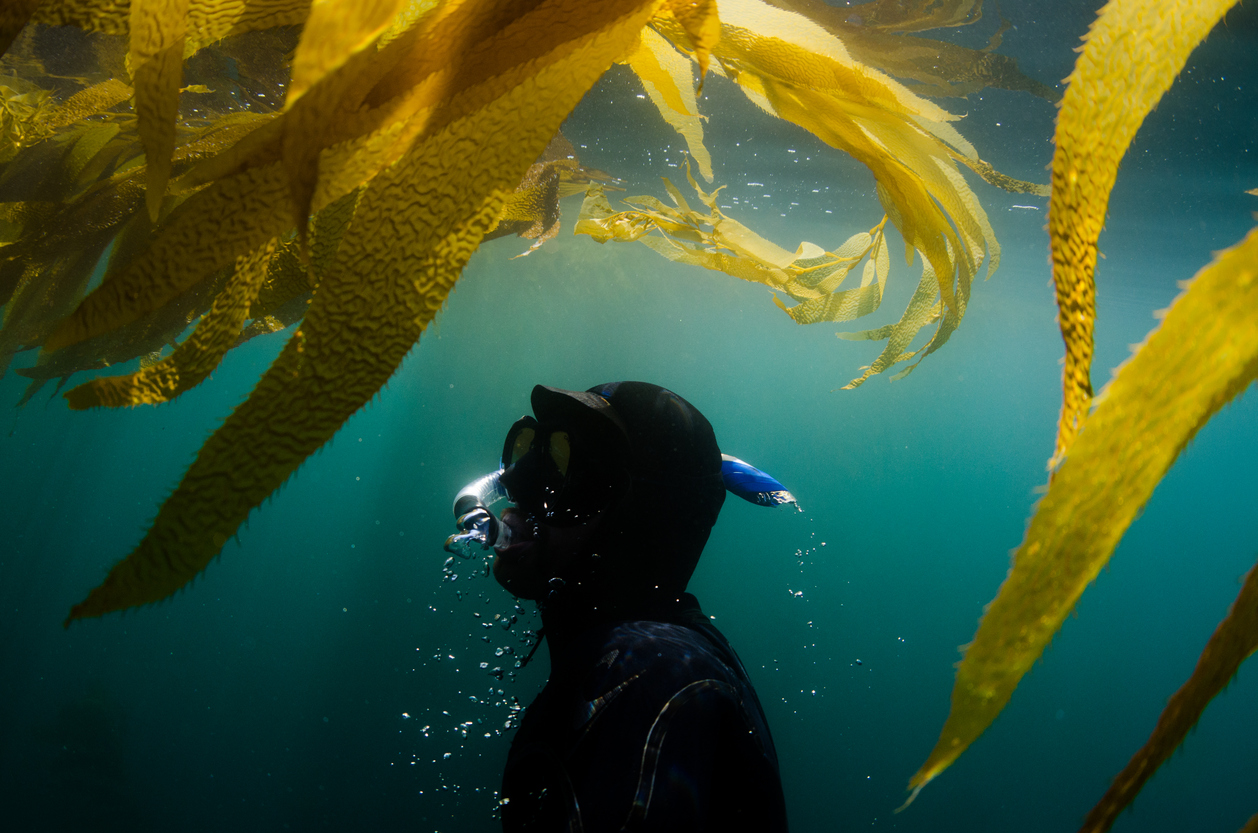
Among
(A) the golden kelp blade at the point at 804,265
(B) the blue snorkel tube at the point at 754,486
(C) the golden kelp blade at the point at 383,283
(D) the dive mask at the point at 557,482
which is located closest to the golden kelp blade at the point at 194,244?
(C) the golden kelp blade at the point at 383,283

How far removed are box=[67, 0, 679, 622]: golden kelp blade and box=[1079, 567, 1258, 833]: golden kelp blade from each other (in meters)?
0.45

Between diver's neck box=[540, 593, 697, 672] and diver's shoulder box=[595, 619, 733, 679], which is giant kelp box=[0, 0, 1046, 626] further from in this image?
diver's neck box=[540, 593, 697, 672]

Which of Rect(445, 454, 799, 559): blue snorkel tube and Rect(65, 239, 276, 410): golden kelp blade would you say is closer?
Rect(65, 239, 276, 410): golden kelp blade

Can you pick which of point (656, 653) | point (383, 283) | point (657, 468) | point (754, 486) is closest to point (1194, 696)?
point (383, 283)

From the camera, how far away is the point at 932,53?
960mm

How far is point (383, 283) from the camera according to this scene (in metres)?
0.40

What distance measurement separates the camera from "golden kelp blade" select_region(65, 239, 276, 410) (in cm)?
46

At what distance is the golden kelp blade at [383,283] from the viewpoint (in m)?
0.35

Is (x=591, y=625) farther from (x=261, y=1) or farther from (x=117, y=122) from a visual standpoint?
(x=117, y=122)

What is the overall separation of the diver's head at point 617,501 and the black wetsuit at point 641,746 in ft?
0.71

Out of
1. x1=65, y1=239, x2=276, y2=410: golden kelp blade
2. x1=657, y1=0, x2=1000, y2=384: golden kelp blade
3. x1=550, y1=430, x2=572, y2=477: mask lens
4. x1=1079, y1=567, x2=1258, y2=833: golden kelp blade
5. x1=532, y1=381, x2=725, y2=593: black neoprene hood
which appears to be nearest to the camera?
x1=1079, y1=567, x2=1258, y2=833: golden kelp blade

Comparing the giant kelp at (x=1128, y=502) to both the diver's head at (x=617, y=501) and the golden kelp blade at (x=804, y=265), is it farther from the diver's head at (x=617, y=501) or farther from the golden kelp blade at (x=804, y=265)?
the diver's head at (x=617, y=501)

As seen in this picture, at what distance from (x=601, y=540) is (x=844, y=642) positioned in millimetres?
52215

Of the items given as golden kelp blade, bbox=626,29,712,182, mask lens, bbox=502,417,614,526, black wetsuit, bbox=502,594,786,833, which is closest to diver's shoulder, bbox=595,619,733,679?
black wetsuit, bbox=502,594,786,833
